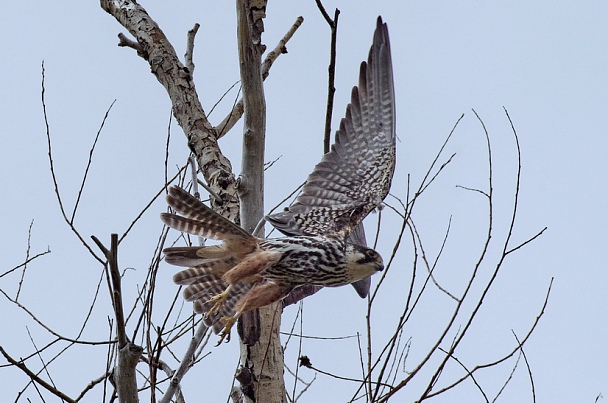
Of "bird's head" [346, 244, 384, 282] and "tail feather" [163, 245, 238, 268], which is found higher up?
"tail feather" [163, 245, 238, 268]

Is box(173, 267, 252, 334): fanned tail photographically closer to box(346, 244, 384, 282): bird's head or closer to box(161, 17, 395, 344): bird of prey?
box(161, 17, 395, 344): bird of prey

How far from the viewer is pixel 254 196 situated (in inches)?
174

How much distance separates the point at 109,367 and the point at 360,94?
2364mm

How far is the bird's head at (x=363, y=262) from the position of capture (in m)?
4.56

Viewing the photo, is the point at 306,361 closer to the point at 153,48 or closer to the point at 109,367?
the point at 109,367

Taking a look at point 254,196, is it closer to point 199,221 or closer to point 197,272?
point 199,221

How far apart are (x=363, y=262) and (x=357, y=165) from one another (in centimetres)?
86

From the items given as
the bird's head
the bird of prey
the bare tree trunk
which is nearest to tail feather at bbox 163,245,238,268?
the bird of prey

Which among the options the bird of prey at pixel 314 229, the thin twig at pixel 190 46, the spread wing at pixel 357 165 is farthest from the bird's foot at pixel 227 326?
the thin twig at pixel 190 46

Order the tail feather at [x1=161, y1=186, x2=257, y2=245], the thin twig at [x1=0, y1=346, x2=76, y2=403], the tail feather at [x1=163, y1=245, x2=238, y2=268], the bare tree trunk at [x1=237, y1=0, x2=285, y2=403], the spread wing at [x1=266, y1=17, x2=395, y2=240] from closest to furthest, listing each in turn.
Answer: the thin twig at [x1=0, y1=346, x2=76, y2=403] → the bare tree trunk at [x1=237, y1=0, x2=285, y2=403] → the tail feather at [x1=161, y1=186, x2=257, y2=245] → the tail feather at [x1=163, y1=245, x2=238, y2=268] → the spread wing at [x1=266, y1=17, x2=395, y2=240]

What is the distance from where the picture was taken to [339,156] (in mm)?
5223

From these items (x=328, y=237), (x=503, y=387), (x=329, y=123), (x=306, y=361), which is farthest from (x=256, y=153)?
(x=503, y=387)

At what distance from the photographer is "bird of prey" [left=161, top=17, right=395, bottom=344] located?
180 inches

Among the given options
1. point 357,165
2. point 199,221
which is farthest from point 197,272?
point 357,165
